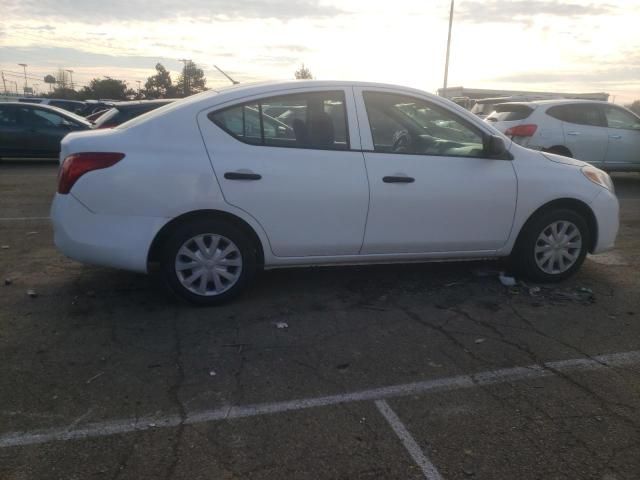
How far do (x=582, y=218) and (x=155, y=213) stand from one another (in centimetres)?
370

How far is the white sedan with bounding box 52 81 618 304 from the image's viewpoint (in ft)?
13.9

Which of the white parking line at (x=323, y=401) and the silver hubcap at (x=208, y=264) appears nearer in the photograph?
the white parking line at (x=323, y=401)

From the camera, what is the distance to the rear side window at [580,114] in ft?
35.8

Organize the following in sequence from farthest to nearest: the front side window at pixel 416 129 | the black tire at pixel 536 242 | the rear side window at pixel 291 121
A: the black tire at pixel 536 242, the front side window at pixel 416 129, the rear side window at pixel 291 121

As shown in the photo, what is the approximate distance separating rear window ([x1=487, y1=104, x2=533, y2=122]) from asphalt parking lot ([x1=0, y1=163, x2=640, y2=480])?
6174mm


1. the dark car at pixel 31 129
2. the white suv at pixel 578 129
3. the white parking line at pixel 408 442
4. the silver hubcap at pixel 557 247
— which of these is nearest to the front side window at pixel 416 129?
the silver hubcap at pixel 557 247

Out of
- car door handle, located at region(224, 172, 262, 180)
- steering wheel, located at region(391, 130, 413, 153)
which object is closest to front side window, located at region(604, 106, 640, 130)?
steering wheel, located at region(391, 130, 413, 153)

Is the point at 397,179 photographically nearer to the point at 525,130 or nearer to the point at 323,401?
the point at 323,401

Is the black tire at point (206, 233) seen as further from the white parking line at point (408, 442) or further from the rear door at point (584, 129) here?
the rear door at point (584, 129)

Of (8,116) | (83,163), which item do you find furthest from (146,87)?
(83,163)

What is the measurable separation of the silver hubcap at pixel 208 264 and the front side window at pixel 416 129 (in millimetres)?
1443

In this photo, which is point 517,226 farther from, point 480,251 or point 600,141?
point 600,141

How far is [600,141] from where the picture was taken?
11.2 m

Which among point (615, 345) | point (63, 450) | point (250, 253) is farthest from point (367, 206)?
point (63, 450)
